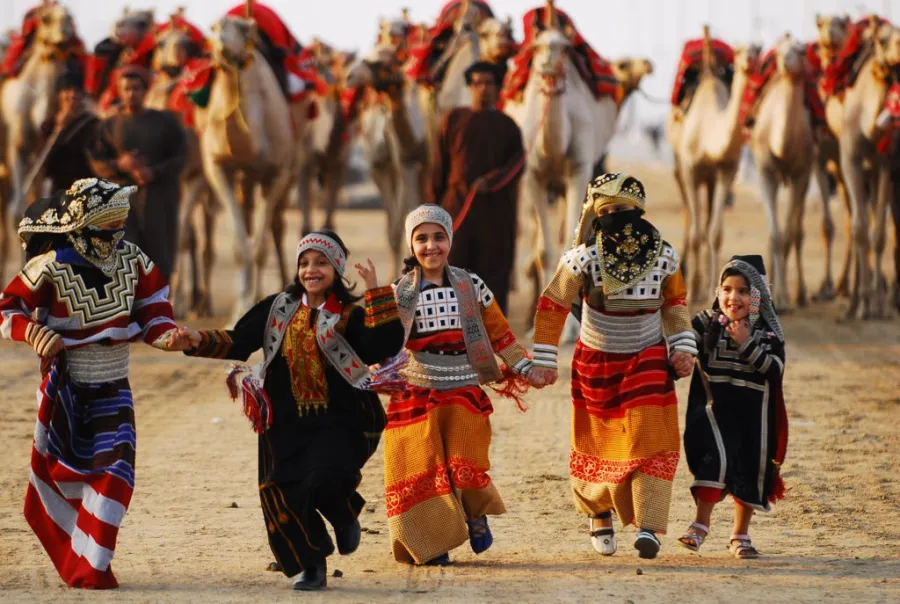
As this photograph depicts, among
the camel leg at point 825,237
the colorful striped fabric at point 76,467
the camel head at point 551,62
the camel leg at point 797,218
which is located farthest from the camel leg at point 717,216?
the colorful striped fabric at point 76,467

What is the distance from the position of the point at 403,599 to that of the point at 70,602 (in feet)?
3.63

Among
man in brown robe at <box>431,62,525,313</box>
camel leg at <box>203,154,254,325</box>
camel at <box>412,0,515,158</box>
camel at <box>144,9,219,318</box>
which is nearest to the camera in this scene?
man in brown robe at <box>431,62,525,313</box>

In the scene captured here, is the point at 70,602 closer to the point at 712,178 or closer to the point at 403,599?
the point at 403,599

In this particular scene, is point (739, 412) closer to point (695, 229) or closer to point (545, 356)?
point (545, 356)

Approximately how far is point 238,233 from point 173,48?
8.88ft

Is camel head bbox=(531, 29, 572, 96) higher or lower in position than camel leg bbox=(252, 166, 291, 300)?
higher

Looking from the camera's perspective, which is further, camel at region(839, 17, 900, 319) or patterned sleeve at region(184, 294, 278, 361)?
camel at region(839, 17, 900, 319)

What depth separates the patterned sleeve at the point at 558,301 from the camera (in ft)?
22.4

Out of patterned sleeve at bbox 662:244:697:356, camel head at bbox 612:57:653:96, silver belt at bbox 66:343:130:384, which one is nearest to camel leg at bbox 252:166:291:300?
camel head at bbox 612:57:653:96

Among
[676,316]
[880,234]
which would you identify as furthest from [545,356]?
[880,234]

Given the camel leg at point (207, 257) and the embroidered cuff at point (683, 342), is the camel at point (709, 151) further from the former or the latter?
the embroidered cuff at point (683, 342)

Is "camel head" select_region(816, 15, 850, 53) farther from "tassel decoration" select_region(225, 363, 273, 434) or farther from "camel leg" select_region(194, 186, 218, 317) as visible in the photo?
"tassel decoration" select_region(225, 363, 273, 434)

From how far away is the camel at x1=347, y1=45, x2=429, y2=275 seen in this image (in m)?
15.2

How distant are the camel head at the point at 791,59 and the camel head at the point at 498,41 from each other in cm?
232
